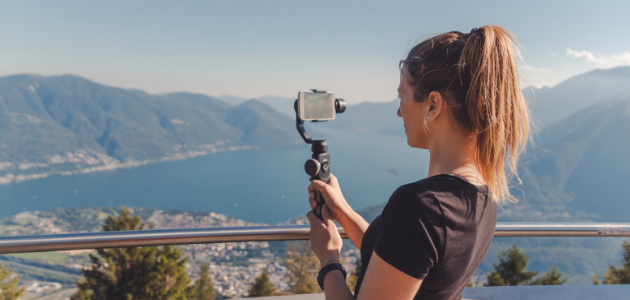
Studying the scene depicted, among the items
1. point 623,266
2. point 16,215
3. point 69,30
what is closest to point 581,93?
point 623,266

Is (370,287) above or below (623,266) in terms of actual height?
above

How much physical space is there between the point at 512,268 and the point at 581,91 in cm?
6946

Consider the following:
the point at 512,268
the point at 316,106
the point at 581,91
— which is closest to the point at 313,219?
the point at 316,106

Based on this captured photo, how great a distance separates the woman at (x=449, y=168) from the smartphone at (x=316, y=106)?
284 mm

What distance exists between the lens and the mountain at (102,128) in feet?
251

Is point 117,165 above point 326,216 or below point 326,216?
below

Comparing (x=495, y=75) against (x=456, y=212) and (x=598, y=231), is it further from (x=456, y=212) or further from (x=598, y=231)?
(x=598, y=231)

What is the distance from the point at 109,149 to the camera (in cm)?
8000

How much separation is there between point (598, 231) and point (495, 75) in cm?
127

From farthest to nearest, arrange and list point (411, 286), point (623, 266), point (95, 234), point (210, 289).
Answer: point (210, 289) → point (623, 266) → point (95, 234) → point (411, 286)

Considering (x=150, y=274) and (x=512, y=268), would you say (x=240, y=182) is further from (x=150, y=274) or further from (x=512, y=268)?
(x=512, y=268)

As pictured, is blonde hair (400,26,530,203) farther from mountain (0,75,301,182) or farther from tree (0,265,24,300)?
mountain (0,75,301,182)

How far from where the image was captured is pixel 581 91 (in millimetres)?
59750

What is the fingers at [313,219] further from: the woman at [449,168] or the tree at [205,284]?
the tree at [205,284]
